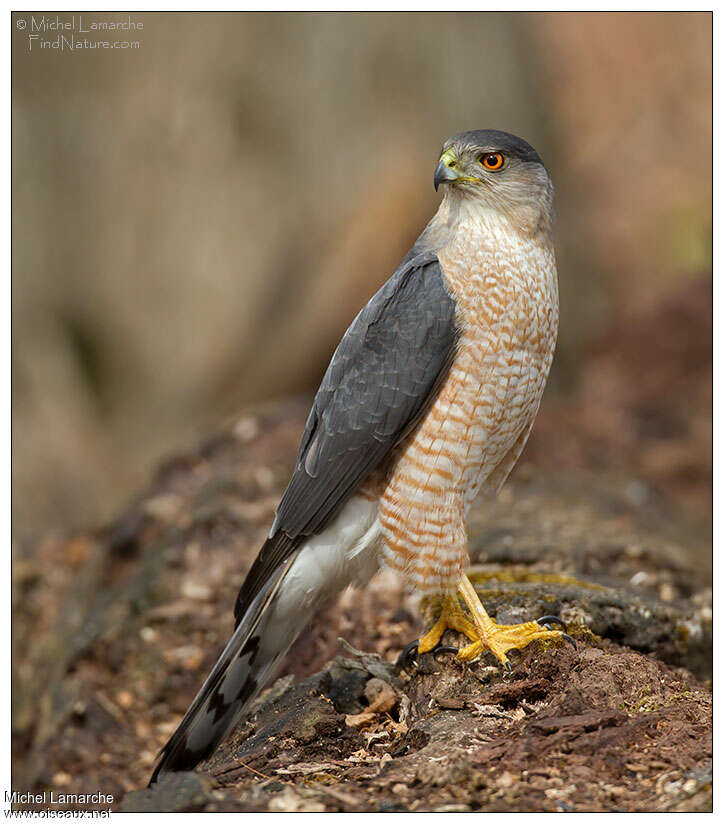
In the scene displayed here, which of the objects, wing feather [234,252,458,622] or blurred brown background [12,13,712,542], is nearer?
wing feather [234,252,458,622]

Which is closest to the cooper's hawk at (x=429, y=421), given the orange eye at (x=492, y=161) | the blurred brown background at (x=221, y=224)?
the orange eye at (x=492, y=161)

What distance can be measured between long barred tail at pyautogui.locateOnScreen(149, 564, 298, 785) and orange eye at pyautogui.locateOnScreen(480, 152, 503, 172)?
78.9 inches

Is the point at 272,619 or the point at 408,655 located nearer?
the point at 272,619

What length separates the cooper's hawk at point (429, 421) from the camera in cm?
370

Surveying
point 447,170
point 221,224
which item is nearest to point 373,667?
point 447,170

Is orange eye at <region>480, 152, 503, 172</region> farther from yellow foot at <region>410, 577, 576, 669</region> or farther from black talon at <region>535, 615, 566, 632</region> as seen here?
black talon at <region>535, 615, 566, 632</region>

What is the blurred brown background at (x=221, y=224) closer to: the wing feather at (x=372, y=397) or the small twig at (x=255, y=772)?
the wing feather at (x=372, y=397)

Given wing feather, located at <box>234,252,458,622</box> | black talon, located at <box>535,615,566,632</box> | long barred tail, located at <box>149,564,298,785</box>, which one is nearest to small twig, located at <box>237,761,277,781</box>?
long barred tail, located at <box>149,564,298,785</box>

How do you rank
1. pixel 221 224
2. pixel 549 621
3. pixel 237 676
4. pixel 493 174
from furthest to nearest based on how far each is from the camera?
1. pixel 221 224
2. pixel 493 174
3. pixel 549 621
4. pixel 237 676

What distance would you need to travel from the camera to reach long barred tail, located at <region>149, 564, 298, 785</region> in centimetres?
347

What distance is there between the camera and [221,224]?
877 centimetres

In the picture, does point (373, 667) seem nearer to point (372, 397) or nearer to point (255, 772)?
point (255, 772)

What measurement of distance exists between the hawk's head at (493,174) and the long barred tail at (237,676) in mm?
1872

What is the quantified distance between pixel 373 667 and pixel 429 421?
3.84 feet
